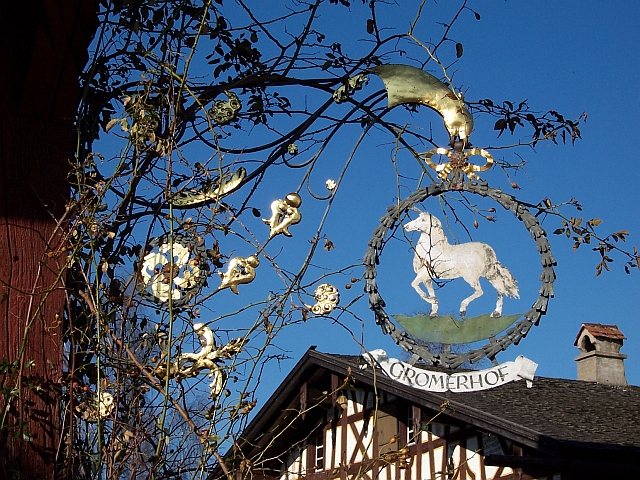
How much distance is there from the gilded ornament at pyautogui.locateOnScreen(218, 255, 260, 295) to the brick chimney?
1764cm

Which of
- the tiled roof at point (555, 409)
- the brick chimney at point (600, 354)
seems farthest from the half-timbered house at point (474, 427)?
the brick chimney at point (600, 354)

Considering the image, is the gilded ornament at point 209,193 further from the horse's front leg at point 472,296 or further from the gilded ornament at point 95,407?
the horse's front leg at point 472,296

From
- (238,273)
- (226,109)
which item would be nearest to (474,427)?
(226,109)

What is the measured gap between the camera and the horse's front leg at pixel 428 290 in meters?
4.46

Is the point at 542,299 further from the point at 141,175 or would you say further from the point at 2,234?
the point at 2,234

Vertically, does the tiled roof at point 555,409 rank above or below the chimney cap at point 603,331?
below

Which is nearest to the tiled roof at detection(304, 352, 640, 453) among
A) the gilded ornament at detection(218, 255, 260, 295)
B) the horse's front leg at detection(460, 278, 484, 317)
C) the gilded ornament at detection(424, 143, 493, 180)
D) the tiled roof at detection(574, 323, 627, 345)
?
the tiled roof at detection(574, 323, 627, 345)

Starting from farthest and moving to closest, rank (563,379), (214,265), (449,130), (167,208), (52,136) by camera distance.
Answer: (563,379) → (449,130) → (167,208) → (214,265) → (52,136)

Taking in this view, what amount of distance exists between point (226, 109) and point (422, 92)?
1.94 ft

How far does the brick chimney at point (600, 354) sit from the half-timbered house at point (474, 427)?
5.55 ft

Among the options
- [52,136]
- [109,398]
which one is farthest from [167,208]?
[109,398]

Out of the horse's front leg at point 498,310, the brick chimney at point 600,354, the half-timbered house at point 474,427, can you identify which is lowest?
the horse's front leg at point 498,310

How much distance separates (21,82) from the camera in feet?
8.71

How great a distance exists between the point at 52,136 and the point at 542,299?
3.00m
